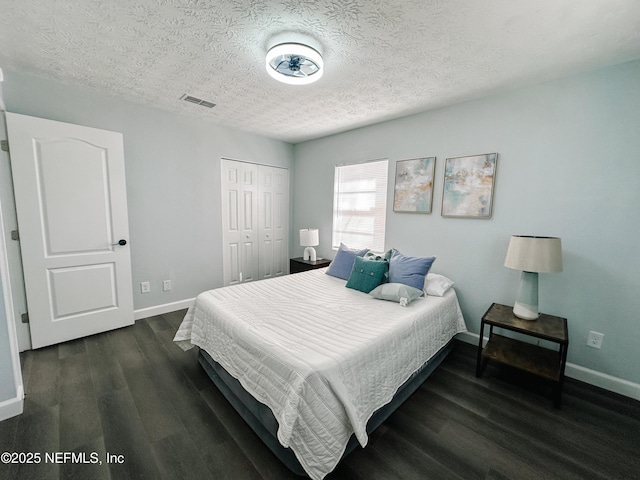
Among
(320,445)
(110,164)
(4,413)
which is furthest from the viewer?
(110,164)

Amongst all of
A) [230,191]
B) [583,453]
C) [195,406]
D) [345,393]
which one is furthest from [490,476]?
[230,191]

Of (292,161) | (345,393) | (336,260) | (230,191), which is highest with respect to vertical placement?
(292,161)

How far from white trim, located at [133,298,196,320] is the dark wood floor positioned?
854 mm

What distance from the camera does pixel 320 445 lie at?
121 centimetres

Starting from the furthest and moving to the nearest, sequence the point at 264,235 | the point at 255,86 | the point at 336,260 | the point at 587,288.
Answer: the point at 264,235, the point at 336,260, the point at 255,86, the point at 587,288

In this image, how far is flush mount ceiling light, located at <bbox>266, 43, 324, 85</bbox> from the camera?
1656 mm

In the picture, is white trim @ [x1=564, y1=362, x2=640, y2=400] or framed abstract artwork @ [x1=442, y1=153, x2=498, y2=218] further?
framed abstract artwork @ [x1=442, y1=153, x2=498, y2=218]

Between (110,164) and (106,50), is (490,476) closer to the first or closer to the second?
(106,50)

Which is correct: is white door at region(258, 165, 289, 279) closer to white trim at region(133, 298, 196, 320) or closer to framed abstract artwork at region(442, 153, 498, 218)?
white trim at region(133, 298, 196, 320)

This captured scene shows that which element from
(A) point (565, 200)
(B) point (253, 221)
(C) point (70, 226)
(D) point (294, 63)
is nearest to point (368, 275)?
(A) point (565, 200)

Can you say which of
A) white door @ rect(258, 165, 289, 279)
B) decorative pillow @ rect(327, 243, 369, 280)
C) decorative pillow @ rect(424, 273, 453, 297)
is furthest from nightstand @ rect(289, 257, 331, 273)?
decorative pillow @ rect(424, 273, 453, 297)

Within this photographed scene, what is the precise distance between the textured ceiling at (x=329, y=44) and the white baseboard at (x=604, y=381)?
2.38 metres

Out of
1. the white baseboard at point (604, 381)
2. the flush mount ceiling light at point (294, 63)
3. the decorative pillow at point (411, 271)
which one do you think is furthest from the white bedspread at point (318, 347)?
the flush mount ceiling light at point (294, 63)

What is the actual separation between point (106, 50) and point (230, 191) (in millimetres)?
2038
